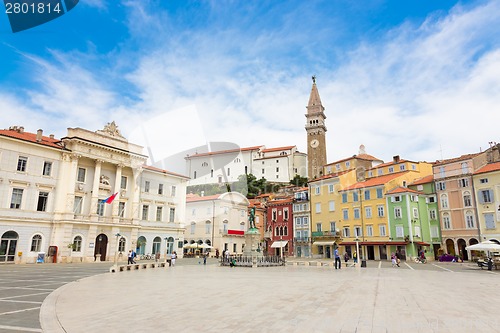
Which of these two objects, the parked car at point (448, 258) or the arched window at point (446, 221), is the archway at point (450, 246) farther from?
the parked car at point (448, 258)

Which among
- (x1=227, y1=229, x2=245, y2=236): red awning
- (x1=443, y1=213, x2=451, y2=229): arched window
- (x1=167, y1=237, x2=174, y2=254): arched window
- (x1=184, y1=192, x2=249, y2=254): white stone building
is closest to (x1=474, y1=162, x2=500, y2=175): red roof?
(x1=443, y1=213, x2=451, y2=229): arched window

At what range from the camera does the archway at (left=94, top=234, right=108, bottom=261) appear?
39.2 meters

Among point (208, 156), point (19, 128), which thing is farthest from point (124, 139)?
point (208, 156)

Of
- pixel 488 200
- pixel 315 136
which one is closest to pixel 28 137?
pixel 488 200

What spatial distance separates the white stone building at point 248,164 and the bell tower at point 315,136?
10.9 m

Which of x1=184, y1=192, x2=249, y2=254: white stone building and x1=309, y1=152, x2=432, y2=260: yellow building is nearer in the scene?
x1=309, y1=152, x2=432, y2=260: yellow building

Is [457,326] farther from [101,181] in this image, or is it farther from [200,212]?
[200,212]

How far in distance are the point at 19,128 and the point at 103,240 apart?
15505mm

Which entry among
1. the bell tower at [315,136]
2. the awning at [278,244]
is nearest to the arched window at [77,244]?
the awning at [278,244]

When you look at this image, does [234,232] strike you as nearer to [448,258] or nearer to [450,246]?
[448,258]

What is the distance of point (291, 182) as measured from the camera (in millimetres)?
114375

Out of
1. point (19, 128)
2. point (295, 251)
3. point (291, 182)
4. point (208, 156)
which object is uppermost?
point (208, 156)

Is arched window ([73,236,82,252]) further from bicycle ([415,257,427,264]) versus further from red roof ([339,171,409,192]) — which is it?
bicycle ([415,257,427,264])

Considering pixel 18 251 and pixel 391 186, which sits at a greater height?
pixel 391 186
